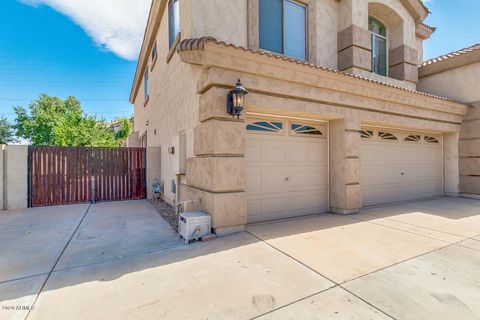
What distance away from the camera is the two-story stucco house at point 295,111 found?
4.64 m

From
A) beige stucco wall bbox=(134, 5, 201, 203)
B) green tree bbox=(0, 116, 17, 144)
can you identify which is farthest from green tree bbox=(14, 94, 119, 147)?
beige stucco wall bbox=(134, 5, 201, 203)

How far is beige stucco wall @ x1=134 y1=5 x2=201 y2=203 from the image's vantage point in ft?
18.1

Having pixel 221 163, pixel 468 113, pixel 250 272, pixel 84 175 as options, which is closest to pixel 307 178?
pixel 221 163

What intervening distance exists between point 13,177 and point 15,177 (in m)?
0.05

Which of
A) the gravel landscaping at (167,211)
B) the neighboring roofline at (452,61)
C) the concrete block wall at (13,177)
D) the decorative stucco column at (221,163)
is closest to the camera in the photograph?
the decorative stucco column at (221,163)

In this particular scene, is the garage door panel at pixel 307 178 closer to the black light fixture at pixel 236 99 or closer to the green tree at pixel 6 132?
the black light fixture at pixel 236 99

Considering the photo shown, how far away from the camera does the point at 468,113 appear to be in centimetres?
875

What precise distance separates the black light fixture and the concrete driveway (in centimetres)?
250

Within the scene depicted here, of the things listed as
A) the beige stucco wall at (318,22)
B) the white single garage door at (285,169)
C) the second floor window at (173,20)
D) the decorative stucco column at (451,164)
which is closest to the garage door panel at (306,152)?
the white single garage door at (285,169)

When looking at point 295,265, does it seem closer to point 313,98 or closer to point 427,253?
point 427,253

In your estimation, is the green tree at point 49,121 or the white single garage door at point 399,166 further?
the green tree at point 49,121

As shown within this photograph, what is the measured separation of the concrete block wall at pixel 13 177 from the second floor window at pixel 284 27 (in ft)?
28.5

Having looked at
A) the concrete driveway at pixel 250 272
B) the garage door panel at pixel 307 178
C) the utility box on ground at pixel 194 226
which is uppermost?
the garage door panel at pixel 307 178

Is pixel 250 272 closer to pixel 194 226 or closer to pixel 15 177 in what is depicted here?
pixel 194 226
